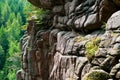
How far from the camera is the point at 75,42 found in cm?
2105

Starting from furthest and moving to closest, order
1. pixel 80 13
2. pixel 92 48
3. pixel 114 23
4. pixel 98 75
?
pixel 80 13 < pixel 92 48 < pixel 114 23 < pixel 98 75

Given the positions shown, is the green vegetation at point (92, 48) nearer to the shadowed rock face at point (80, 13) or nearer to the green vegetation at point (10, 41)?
the shadowed rock face at point (80, 13)

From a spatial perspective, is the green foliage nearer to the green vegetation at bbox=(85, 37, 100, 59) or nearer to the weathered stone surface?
the green vegetation at bbox=(85, 37, 100, 59)

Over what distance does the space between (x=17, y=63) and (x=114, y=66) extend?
2442 inches

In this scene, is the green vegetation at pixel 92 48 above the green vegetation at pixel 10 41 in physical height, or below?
above

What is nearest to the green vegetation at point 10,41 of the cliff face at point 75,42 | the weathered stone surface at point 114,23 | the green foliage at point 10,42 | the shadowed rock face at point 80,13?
the green foliage at point 10,42

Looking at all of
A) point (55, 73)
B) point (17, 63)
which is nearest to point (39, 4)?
point (55, 73)

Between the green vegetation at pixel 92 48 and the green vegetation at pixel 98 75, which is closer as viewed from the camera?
the green vegetation at pixel 98 75

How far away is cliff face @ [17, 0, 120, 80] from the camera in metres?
14.5

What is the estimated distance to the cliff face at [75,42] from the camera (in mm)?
14484

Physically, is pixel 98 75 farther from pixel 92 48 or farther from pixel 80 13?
pixel 80 13

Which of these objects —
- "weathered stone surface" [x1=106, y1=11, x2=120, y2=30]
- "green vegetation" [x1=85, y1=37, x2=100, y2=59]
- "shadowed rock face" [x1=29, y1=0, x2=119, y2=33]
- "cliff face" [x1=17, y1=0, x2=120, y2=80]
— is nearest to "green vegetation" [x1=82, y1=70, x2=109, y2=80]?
"cliff face" [x1=17, y1=0, x2=120, y2=80]

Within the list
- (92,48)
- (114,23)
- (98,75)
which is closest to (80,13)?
(92,48)

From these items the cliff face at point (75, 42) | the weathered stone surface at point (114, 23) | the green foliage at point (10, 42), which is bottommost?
the green foliage at point (10, 42)
